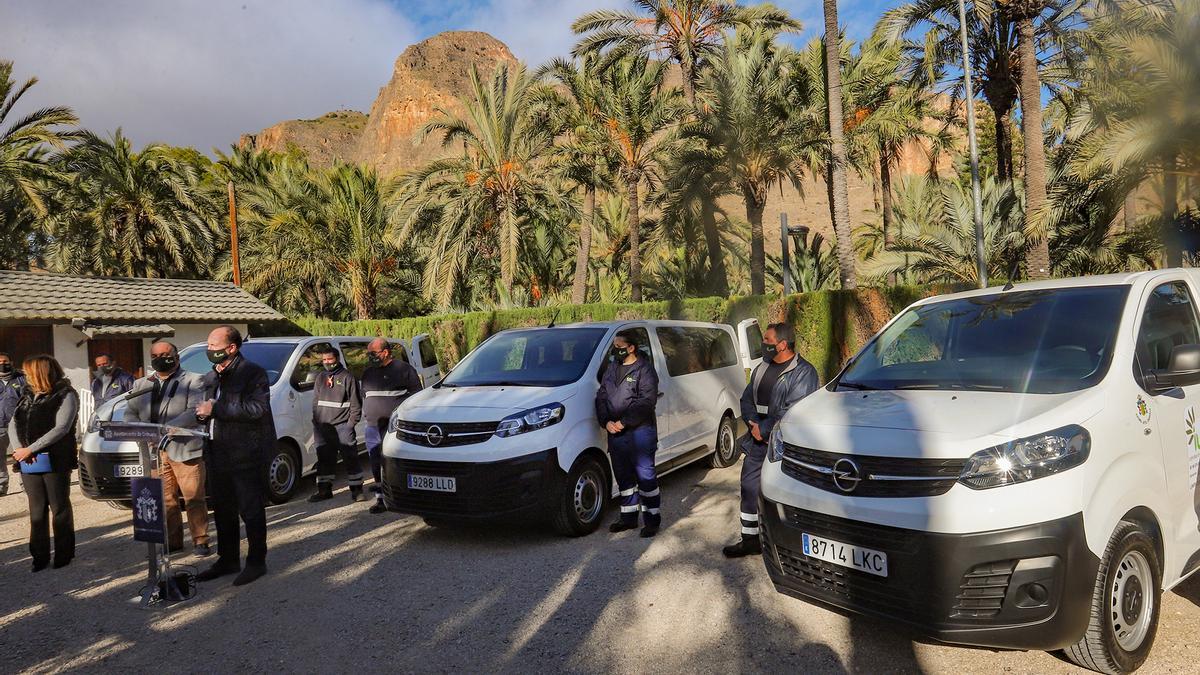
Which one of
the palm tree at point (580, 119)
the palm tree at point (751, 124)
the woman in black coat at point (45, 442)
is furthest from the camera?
the palm tree at point (580, 119)

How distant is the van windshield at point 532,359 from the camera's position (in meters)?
6.34

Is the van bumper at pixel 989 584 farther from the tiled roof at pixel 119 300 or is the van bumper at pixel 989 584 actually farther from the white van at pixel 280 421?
the tiled roof at pixel 119 300

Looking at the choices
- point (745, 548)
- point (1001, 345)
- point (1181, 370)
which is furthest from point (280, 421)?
point (1181, 370)

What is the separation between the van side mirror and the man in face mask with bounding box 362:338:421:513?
6.16m

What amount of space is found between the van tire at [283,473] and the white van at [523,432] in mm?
2397

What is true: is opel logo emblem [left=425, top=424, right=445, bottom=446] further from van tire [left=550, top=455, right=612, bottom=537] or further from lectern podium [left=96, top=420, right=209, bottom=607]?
lectern podium [left=96, top=420, right=209, bottom=607]

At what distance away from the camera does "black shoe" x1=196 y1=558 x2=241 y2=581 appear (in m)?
5.32

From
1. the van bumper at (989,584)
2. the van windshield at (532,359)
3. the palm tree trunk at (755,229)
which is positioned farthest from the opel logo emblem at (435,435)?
the palm tree trunk at (755,229)

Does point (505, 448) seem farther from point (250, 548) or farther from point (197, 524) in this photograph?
point (197, 524)

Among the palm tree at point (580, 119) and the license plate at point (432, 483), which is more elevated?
the palm tree at point (580, 119)

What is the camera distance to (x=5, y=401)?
29.3ft

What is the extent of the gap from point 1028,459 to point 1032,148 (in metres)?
15.1

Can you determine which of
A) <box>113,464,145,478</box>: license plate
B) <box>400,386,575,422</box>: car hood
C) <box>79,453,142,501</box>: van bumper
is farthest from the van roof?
<box>79,453,142,501</box>: van bumper

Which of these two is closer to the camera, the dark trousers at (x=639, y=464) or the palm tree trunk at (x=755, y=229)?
the dark trousers at (x=639, y=464)
